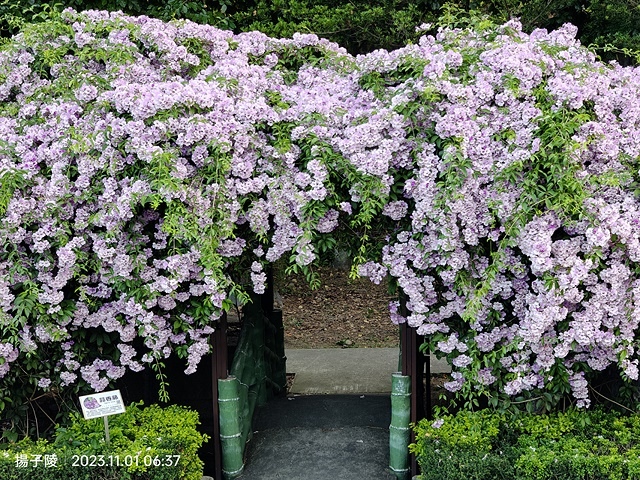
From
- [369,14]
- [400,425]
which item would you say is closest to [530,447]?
[400,425]

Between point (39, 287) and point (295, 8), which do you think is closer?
point (39, 287)

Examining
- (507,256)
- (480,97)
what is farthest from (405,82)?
(507,256)

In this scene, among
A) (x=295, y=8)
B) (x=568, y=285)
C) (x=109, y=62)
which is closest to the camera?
(x=568, y=285)

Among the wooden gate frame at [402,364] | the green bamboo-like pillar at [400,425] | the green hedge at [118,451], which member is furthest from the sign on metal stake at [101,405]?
the green bamboo-like pillar at [400,425]

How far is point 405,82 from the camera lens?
3656 millimetres

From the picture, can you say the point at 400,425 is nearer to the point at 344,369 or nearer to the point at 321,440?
the point at 321,440

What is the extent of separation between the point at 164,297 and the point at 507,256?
1.71 meters

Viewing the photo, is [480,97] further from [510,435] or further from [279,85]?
[510,435]

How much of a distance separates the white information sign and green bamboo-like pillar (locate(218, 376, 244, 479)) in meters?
0.63

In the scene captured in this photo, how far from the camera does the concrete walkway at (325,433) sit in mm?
4156

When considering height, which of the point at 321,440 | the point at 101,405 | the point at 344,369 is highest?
the point at 101,405

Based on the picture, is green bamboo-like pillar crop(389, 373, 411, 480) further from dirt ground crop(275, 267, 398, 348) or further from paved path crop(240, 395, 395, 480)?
dirt ground crop(275, 267, 398, 348)

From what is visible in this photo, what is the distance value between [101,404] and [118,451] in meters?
0.25

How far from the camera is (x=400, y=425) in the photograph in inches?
157
